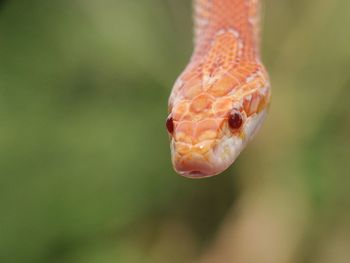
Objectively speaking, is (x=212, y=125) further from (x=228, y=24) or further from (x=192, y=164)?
(x=228, y=24)

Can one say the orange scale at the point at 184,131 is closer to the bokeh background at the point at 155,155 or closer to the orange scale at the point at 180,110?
the orange scale at the point at 180,110

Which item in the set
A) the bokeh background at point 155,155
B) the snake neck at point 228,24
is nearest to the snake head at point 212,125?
the snake neck at point 228,24

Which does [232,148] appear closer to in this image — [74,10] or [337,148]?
[337,148]

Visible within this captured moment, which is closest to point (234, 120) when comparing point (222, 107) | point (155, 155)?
point (222, 107)

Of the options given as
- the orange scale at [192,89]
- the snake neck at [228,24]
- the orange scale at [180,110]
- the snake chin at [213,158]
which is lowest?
the snake chin at [213,158]

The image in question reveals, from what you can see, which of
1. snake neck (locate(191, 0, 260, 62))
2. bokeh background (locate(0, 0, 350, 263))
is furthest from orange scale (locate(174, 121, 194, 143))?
bokeh background (locate(0, 0, 350, 263))

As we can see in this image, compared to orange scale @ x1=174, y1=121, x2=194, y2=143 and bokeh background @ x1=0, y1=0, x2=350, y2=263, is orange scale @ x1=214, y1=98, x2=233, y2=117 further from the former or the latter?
bokeh background @ x1=0, y1=0, x2=350, y2=263

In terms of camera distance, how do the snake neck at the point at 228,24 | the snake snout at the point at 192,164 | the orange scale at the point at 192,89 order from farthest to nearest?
1. the snake neck at the point at 228,24
2. the orange scale at the point at 192,89
3. the snake snout at the point at 192,164

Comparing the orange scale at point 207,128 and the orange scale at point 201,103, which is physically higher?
the orange scale at point 201,103

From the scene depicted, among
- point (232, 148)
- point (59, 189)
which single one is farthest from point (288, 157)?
point (232, 148)
